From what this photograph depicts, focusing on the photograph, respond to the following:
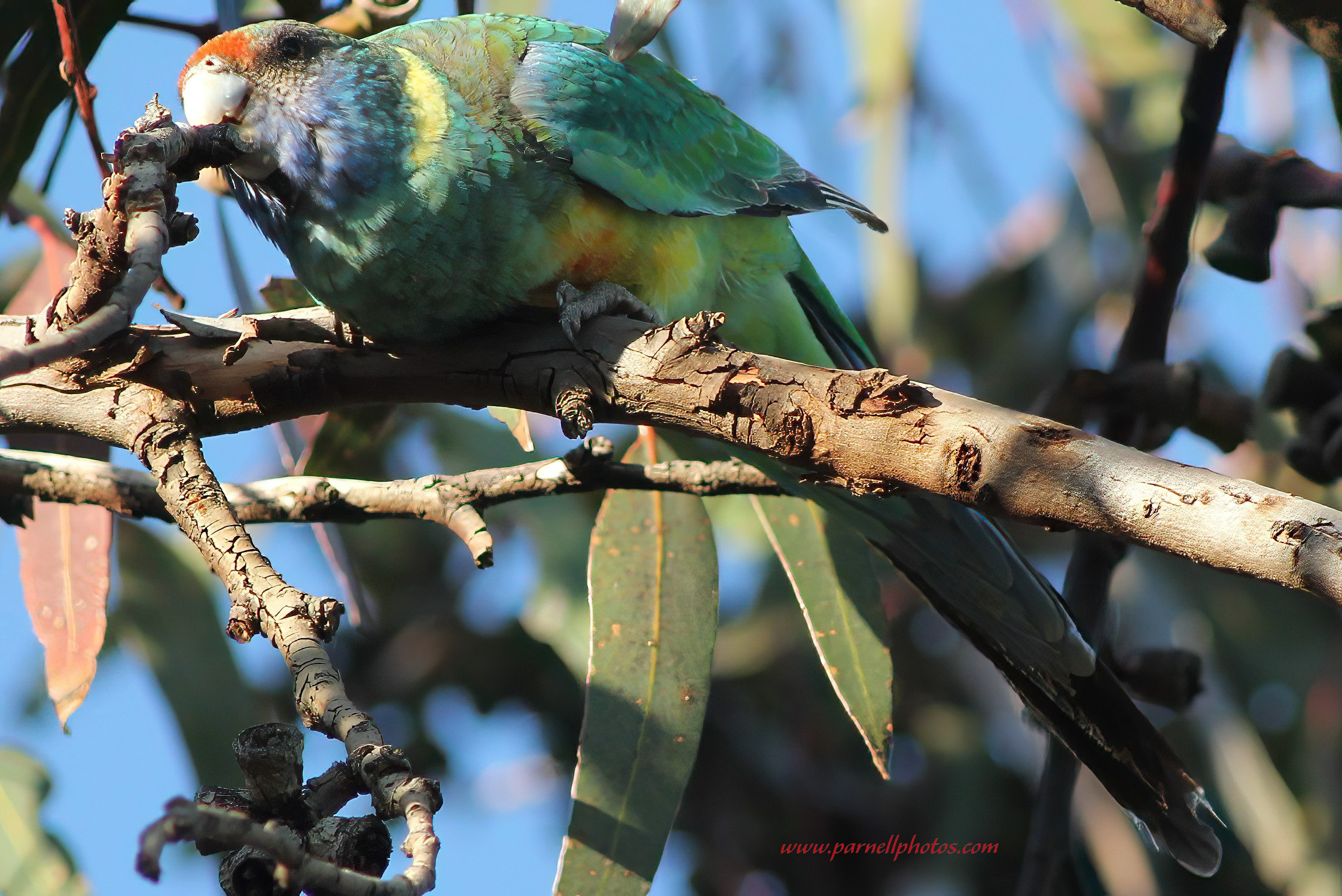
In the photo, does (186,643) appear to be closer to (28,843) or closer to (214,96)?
(28,843)

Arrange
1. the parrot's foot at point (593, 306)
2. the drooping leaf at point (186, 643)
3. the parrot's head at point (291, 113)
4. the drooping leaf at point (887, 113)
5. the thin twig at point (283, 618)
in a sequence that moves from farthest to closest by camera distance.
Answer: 1. the drooping leaf at point (887, 113)
2. the drooping leaf at point (186, 643)
3. the parrot's head at point (291, 113)
4. the parrot's foot at point (593, 306)
5. the thin twig at point (283, 618)

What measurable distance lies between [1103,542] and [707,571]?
0.72 meters

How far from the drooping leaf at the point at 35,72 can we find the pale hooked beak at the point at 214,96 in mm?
476

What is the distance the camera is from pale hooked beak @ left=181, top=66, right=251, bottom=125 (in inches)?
66.6

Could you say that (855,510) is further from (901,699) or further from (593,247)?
(901,699)

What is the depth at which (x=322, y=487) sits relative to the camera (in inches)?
68.8

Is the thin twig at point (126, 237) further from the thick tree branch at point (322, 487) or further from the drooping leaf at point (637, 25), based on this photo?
the drooping leaf at point (637, 25)

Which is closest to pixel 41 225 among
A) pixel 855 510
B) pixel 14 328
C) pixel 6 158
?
pixel 6 158

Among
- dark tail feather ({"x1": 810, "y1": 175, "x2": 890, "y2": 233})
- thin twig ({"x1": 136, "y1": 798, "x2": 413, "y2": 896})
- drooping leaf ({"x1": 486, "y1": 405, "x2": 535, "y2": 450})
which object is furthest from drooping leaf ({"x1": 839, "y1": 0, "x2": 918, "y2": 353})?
thin twig ({"x1": 136, "y1": 798, "x2": 413, "y2": 896})

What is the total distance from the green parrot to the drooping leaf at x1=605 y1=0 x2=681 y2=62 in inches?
14.6

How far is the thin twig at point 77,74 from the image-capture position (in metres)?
1.81

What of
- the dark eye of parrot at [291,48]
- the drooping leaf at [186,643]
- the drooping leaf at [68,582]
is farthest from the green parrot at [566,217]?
the drooping leaf at [186,643]

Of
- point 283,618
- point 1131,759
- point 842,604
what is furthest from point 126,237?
point 1131,759

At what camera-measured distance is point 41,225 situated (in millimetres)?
2375
